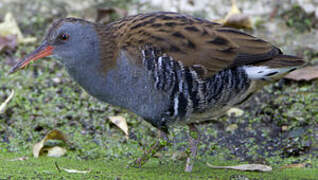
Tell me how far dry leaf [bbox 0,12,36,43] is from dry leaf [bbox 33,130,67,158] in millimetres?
2291

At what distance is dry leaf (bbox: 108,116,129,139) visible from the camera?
17.3 ft

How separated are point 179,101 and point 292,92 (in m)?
2.04

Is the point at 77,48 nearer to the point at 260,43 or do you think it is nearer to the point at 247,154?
the point at 260,43

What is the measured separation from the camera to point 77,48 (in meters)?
4.43

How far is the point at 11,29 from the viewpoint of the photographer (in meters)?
6.91

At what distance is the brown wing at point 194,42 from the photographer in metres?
4.28

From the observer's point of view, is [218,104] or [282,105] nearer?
[218,104]

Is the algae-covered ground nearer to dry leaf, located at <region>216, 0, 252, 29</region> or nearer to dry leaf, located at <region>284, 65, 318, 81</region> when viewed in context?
dry leaf, located at <region>284, 65, 318, 81</region>

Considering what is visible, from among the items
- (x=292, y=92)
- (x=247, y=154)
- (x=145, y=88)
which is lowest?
(x=247, y=154)

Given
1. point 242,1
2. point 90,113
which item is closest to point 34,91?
point 90,113

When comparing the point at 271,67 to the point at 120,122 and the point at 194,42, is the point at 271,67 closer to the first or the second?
the point at 194,42

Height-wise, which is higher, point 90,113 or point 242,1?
point 242,1

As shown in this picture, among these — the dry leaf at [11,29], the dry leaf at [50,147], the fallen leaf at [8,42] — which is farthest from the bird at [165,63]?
the dry leaf at [11,29]

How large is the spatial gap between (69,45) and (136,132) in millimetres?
1343
